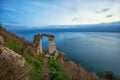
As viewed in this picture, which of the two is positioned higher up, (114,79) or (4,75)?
(4,75)

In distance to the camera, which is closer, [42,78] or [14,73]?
[14,73]

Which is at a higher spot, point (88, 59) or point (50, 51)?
point (50, 51)

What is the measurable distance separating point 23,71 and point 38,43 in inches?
850

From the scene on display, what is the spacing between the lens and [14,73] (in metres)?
4.86

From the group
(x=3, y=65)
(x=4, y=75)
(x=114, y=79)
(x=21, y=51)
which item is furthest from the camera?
(x=114, y=79)

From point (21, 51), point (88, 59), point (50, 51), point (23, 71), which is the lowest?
point (88, 59)

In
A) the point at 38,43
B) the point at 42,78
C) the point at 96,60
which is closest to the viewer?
the point at 42,78

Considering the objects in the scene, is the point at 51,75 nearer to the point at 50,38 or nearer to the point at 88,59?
the point at 50,38

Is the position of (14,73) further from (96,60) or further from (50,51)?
(96,60)

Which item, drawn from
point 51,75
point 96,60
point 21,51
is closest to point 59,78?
point 51,75

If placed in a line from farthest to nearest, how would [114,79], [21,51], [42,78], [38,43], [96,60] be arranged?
1. [96,60]
2. [114,79]
3. [38,43]
4. [21,51]
5. [42,78]

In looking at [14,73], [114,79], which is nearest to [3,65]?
[14,73]

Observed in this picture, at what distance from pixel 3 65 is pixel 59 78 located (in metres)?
10.2

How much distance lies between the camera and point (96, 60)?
5962cm
